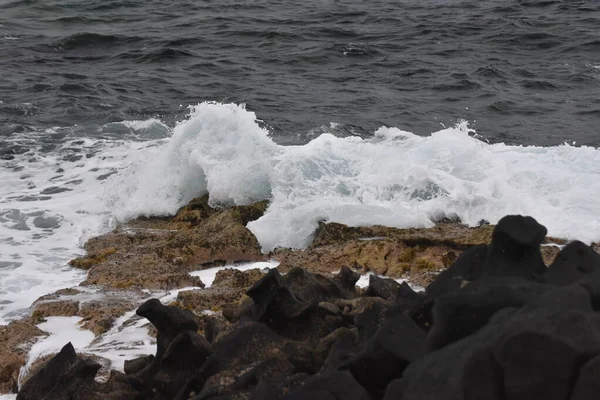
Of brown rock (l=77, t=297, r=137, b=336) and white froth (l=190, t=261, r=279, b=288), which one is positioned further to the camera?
white froth (l=190, t=261, r=279, b=288)

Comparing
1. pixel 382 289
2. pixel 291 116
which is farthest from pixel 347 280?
pixel 291 116

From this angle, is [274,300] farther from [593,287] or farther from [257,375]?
[593,287]

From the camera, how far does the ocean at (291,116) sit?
8.14 m

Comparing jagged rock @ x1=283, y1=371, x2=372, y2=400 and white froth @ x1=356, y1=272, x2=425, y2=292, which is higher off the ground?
jagged rock @ x1=283, y1=371, x2=372, y2=400

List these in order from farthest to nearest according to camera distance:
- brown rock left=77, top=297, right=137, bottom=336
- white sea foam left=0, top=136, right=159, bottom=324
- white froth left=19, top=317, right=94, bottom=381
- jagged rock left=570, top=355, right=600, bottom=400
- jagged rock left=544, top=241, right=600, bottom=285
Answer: white sea foam left=0, top=136, right=159, bottom=324, brown rock left=77, top=297, right=137, bottom=336, white froth left=19, top=317, right=94, bottom=381, jagged rock left=544, top=241, right=600, bottom=285, jagged rock left=570, top=355, right=600, bottom=400

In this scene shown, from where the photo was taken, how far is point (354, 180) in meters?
8.72

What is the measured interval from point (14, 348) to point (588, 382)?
345 centimetres

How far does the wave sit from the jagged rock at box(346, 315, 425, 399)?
4.52m

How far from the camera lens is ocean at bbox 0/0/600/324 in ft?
26.7

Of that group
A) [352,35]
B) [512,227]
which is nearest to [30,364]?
[512,227]

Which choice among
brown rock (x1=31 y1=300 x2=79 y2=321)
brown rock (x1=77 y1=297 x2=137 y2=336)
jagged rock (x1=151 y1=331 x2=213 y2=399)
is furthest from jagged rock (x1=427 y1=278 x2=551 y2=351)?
brown rock (x1=31 y1=300 x2=79 y2=321)

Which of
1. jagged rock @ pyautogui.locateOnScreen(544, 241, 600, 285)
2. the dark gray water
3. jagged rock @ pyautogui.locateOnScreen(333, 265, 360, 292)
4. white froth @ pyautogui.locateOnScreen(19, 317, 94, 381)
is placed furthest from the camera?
the dark gray water

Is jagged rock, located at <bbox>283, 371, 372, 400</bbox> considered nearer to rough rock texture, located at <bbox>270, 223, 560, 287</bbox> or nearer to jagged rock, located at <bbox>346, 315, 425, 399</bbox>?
jagged rock, located at <bbox>346, 315, 425, 399</bbox>

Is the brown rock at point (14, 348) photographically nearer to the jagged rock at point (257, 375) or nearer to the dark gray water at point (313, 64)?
the jagged rock at point (257, 375)
